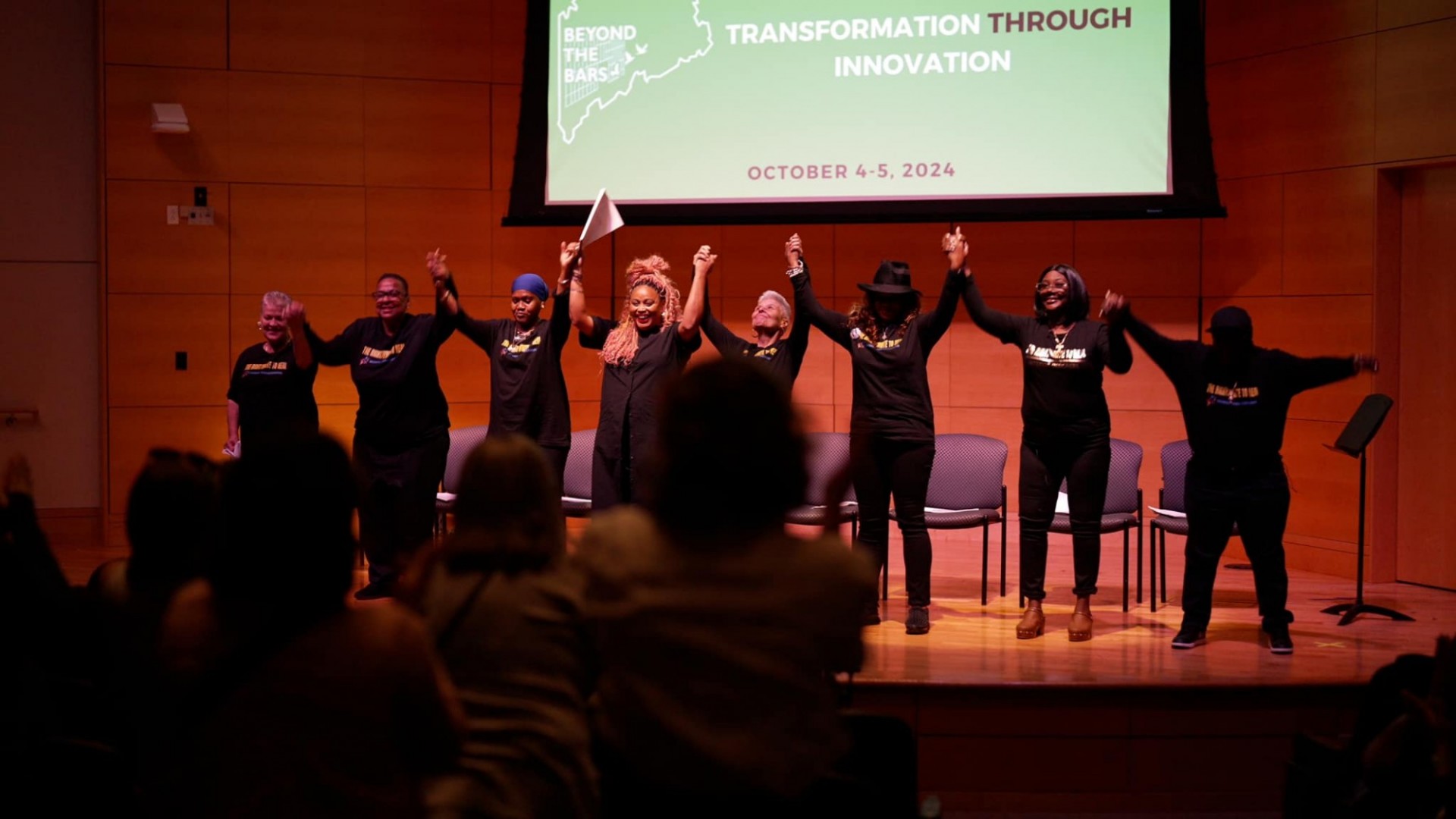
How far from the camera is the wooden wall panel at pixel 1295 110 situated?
20.8 ft

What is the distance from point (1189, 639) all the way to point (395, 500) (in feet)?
10.6

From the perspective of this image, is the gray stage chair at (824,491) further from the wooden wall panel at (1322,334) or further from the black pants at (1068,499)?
the wooden wall panel at (1322,334)

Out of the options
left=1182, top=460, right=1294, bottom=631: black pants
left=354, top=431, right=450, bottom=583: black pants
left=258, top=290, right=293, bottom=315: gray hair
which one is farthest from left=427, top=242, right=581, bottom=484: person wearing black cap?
left=1182, top=460, right=1294, bottom=631: black pants

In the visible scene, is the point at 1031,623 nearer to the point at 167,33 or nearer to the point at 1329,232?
the point at 1329,232

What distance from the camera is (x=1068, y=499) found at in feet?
16.6

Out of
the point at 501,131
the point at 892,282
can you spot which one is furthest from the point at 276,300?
the point at 892,282

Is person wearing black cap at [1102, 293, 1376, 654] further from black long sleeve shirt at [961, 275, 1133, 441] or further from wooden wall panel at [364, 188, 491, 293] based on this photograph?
wooden wall panel at [364, 188, 491, 293]

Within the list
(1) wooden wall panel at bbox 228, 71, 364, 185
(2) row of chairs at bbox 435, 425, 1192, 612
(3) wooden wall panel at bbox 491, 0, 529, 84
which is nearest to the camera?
(2) row of chairs at bbox 435, 425, 1192, 612

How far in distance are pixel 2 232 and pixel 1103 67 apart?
19.1 ft

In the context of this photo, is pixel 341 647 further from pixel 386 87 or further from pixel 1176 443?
pixel 386 87

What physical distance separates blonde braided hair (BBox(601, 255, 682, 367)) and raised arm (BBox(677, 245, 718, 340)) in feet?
0.43

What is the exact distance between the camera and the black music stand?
512cm

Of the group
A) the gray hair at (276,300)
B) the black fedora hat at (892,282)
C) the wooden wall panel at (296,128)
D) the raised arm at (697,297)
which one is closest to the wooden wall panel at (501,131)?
the wooden wall panel at (296,128)

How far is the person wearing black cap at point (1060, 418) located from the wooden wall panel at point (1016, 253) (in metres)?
2.11
